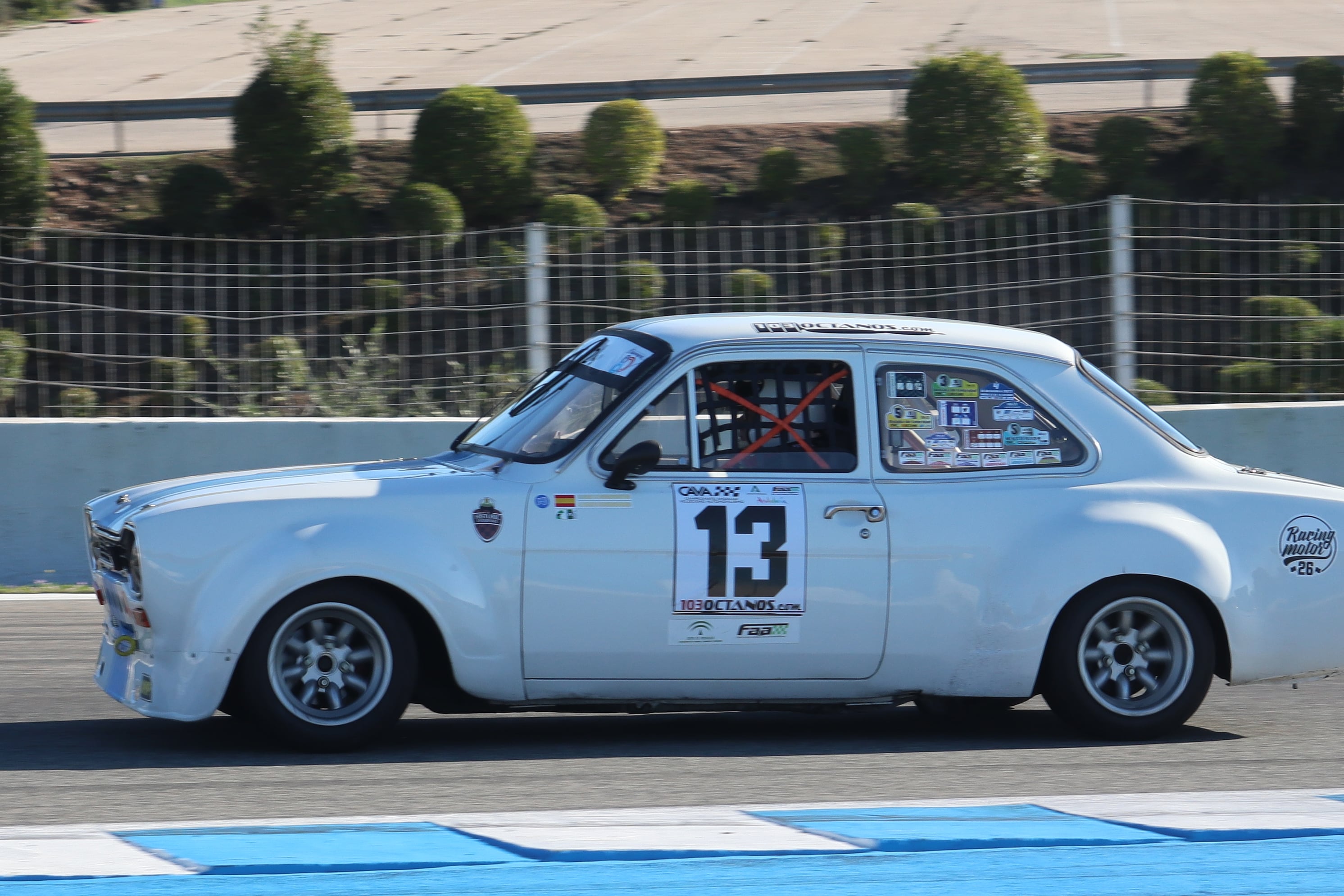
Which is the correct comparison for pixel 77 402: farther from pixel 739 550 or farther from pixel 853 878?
pixel 853 878

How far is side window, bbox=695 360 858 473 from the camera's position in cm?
583

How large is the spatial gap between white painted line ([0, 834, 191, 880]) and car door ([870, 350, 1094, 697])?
2683mm

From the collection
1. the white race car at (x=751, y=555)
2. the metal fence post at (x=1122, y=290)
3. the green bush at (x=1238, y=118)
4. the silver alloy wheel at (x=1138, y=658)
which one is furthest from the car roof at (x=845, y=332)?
the green bush at (x=1238, y=118)

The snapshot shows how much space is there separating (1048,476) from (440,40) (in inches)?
1136

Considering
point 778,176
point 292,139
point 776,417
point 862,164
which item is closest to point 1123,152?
point 862,164

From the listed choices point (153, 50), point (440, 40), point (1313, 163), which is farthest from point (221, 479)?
point (153, 50)

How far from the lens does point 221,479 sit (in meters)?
5.87

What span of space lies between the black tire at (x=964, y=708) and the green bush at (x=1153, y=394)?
4596 mm

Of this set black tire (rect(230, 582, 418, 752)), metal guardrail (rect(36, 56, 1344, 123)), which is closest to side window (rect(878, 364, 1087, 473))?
black tire (rect(230, 582, 418, 752))

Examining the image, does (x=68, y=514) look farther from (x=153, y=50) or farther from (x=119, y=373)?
(x=153, y=50)

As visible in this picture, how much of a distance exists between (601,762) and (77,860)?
1901 mm

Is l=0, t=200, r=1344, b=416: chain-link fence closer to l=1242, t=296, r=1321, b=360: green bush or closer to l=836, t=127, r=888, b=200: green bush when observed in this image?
l=1242, t=296, r=1321, b=360: green bush

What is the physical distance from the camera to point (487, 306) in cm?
1059

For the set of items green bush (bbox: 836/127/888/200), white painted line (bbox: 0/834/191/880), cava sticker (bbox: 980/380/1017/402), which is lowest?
white painted line (bbox: 0/834/191/880)
